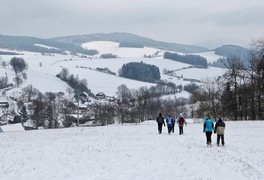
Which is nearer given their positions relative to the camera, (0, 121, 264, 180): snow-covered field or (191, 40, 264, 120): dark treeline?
(0, 121, 264, 180): snow-covered field

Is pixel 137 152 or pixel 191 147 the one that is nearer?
pixel 137 152

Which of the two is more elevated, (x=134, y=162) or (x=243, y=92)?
(x=243, y=92)

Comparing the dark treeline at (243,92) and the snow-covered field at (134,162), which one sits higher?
the dark treeline at (243,92)

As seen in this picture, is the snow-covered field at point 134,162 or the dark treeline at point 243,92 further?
the dark treeline at point 243,92

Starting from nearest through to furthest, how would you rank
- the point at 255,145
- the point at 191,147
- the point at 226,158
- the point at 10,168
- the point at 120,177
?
the point at 120,177 < the point at 10,168 < the point at 226,158 < the point at 191,147 < the point at 255,145

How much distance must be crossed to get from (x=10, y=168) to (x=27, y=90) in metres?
151

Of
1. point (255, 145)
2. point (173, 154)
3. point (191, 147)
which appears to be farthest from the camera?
point (255, 145)

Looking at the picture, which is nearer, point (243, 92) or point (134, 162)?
point (134, 162)

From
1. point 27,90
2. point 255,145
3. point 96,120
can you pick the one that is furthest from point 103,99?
point 255,145

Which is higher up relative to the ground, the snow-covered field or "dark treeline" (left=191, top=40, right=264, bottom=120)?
"dark treeline" (left=191, top=40, right=264, bottom=120)

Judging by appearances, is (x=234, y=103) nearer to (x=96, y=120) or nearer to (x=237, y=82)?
(x=237, y=82)

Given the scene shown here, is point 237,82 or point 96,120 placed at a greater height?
point 237,82

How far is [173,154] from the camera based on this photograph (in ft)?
77.3

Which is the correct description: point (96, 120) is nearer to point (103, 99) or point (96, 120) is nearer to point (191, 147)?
point (103, 99)
